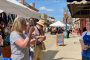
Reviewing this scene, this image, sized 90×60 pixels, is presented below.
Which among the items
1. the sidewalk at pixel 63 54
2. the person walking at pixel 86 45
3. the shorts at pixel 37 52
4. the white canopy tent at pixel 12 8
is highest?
the white canopy tent at pixel 12 8

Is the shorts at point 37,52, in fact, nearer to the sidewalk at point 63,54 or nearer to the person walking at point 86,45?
the person walking at point 86,45

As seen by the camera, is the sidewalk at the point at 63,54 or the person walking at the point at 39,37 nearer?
the person walking at the point at 39,37

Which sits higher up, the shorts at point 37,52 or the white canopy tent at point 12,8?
the white canopy tent at point 12,8

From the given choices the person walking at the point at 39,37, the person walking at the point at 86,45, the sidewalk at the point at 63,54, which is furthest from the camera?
the sidewalk at the point at 63,54

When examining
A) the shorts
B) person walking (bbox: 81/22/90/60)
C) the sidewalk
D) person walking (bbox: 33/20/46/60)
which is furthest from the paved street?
person walking (bbox: 81/22/90/60)

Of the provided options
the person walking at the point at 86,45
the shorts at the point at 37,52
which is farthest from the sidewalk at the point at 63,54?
the person walking at the point at 86,45

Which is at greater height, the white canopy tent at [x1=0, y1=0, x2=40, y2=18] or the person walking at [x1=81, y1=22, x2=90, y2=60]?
the white canopy tent at [x1=0, y1=0, x2=40, y2=18]

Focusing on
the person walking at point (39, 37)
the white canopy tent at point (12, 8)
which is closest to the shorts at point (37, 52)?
the person walking at point (39, 37)

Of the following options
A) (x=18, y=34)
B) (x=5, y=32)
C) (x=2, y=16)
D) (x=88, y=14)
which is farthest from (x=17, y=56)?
(x=88, y=14)

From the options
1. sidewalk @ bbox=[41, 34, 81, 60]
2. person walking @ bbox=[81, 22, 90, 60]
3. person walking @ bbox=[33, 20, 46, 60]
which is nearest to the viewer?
person walking @ bbox=[81, 22, 90, 60]

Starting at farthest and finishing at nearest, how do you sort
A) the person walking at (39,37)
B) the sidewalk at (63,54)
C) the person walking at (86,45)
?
the sidewalk at (63,54) < the person walking at (39,37) < the person walking at (86,45)

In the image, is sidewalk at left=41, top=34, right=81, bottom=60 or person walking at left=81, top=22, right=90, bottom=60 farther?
sidewalk at left=41, top=34, right=81, bottom=60

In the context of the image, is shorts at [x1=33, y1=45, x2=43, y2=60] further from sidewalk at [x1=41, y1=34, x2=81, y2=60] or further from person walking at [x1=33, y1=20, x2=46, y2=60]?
sidewalk at [x1=41, y1=34, x2=81, y2=60]

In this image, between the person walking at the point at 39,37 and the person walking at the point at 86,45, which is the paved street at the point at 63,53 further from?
the person walking at the point at 86,45
